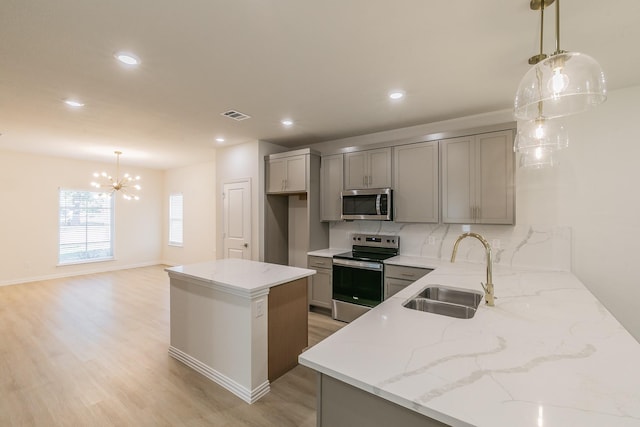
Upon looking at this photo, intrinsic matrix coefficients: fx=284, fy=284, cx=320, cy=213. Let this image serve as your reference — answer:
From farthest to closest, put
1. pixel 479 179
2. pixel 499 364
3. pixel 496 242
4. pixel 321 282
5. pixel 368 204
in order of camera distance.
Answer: pixel 321 282 → pixel 368 204 → pixel 496 242 → pixel 479 179 → pixel 499 364

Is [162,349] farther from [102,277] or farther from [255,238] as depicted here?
[102,277]

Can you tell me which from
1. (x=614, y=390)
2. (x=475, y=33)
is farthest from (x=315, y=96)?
(x=614, y=390)

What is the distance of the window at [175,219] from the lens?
25.0 feet

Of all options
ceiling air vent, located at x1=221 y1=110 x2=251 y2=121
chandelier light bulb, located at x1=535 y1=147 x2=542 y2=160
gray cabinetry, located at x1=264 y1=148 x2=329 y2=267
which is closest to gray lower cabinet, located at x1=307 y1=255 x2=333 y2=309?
gray cabinetry, located at x1=264 y1=148 x2=329 y2=267

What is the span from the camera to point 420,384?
961 millimetres

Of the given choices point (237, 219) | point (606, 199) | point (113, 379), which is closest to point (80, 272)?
point (237, 219)

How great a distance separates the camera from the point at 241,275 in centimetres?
259

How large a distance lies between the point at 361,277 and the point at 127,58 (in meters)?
3.19

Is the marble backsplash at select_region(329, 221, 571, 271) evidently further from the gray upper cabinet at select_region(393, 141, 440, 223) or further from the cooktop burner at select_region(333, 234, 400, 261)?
the gray upper cabinet at select_region(393, 141, 440, 223)

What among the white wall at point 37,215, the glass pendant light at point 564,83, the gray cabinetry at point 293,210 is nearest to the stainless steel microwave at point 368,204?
the gray cabinetry at point 293,210

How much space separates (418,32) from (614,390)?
2.03m

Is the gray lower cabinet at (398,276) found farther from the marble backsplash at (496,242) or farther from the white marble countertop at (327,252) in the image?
the white marble countertop at (327,252)

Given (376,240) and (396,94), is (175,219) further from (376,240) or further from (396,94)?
(396,94)

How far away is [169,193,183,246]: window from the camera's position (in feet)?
25.0
